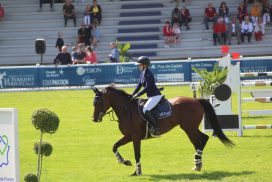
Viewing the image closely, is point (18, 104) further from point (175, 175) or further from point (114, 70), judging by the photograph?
point (175, 175)

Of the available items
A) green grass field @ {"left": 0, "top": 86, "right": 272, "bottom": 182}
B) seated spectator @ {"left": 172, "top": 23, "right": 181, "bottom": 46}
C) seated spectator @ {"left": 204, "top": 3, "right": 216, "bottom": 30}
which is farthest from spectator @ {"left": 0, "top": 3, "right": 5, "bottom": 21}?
green grass field @ {"left": 0, "top": 86, "right": 272, "bottom": 182}

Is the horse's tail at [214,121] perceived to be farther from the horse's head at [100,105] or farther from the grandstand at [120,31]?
the grandstand at [120,31]

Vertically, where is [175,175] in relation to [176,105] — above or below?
below

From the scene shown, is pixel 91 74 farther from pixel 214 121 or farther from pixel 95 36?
pixel 214 121

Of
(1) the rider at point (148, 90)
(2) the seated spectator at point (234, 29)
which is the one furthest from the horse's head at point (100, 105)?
(2) the seated spectator at point (234, 29)

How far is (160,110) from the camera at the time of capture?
552 inches

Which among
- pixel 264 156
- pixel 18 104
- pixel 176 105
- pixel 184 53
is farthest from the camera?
pixel 184 53

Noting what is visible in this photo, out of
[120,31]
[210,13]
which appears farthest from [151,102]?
[120,31]

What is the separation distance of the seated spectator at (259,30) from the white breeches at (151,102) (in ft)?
92.3

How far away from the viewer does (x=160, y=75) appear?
32.1 meters

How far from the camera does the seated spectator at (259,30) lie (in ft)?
135

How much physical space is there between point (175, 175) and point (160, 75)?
1865 centimetres

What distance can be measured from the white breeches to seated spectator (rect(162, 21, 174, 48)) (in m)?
27.1

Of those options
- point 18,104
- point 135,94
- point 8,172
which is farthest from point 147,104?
point 18,104
